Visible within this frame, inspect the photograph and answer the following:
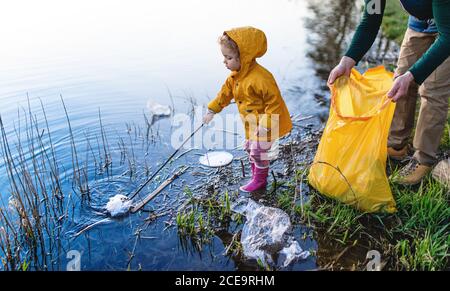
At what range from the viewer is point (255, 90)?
2762mm

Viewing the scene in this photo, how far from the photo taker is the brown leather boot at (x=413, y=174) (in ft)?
9.87

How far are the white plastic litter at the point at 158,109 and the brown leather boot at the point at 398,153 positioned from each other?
2.63m

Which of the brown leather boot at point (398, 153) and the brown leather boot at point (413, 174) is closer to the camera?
the brown leather boot at point (413, 174)

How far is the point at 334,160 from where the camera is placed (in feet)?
8.89

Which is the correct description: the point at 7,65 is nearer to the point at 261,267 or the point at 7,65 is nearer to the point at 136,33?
the point at 136,33

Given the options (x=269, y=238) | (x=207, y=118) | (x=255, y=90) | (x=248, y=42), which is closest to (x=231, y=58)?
(x=248, y=42)

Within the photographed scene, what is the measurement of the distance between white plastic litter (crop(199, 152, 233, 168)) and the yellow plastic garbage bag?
0.97 metres

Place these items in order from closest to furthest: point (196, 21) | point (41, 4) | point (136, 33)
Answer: point (136, 33) < point (196, 21) < point (41, 4)

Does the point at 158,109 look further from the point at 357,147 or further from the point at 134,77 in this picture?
the point at 357,147

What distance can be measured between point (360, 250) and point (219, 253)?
3.06 ft

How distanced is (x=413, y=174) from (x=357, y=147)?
0.76m

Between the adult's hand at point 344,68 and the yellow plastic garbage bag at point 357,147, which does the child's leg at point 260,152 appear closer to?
the yellow plastic garbage bag at point 357,147

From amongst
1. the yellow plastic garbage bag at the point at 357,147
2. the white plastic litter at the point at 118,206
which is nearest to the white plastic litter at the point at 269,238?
the yellow plastic garbage bag at the point at 357,147

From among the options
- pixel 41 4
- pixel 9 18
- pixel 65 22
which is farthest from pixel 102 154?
pixel 41 4
